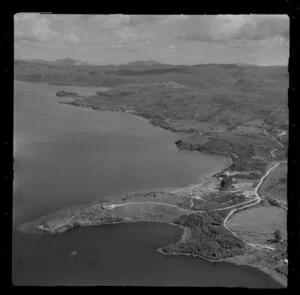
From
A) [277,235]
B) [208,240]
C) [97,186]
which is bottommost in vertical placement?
[208,240]

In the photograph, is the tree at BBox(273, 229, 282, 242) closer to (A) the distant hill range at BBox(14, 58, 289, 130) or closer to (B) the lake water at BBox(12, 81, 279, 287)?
(B) the lake water at BBox(12, 81, 279, 287)

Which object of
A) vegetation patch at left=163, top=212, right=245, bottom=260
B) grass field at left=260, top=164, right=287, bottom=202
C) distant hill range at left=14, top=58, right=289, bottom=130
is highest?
distant hill range at left=14, top=58, right=289, bottom=130

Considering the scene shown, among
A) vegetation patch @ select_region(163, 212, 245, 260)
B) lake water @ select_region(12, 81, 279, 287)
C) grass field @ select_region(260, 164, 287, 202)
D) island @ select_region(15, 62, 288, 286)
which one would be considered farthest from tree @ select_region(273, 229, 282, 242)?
grass field @ select_region(260, 164, 287, 202)

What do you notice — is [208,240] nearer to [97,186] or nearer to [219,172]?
[97,186]

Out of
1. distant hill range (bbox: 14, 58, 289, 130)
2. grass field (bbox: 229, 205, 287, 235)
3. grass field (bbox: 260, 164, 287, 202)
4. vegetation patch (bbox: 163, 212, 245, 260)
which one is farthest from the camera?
distant hill range (bbox: 14, 58, 289, 130)

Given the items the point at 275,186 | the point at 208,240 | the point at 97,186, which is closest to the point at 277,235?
the point at 208,240

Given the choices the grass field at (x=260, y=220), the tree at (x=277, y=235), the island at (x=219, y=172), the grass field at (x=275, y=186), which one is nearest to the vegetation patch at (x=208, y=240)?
the island at (x=219, y=172)

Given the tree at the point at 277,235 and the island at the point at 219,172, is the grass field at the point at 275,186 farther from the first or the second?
the tree at the point at 277,235
